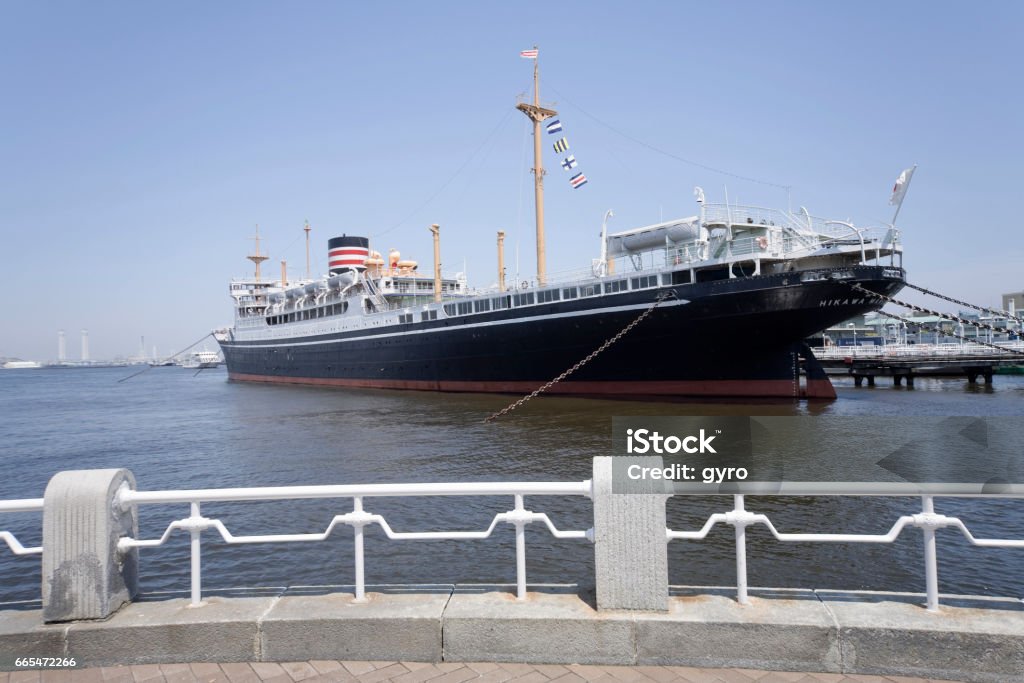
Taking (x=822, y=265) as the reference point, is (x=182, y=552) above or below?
below

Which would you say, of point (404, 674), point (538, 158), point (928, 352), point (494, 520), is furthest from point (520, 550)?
point (928, 352)

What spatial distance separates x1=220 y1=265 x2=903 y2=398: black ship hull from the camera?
2512 cm

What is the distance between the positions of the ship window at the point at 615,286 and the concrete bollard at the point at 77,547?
25792 mm

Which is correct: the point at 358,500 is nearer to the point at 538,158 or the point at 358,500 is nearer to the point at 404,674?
the point at 404,674

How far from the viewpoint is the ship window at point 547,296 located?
98.8 feet

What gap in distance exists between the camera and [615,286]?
94.4 ft

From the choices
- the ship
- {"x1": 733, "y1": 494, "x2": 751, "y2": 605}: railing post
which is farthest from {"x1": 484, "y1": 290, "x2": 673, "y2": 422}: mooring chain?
{"x1": 733, "y1": 494, "x2": 751, "y2": 605}: railing post

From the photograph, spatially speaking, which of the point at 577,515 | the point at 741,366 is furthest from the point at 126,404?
the point at 577,515

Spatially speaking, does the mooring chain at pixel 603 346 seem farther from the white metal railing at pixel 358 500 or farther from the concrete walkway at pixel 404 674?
the concrete walkway at pixel 404 674

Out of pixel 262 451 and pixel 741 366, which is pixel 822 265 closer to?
pixel 741 366

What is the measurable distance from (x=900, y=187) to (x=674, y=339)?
10.4 metres

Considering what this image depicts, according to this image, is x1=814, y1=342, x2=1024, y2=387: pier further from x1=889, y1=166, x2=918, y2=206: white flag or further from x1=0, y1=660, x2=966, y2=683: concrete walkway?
x1=0, y1=660, x2=966, y2=683: concrete walkway

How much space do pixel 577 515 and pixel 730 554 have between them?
101 inches

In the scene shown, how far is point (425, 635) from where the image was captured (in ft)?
13.1
